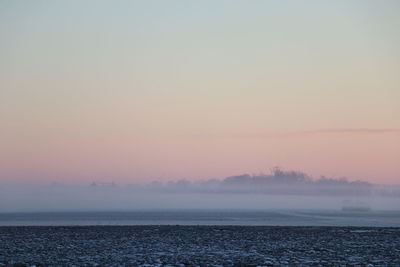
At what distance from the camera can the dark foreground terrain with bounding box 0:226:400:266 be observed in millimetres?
23516

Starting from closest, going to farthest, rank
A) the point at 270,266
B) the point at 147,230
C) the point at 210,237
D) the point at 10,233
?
the point at 270,266 < the point at 210,237 < the point at 10,233 < the point at 147,230

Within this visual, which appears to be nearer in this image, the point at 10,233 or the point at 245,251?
the point at 245,251

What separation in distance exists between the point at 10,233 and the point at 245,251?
2025cm

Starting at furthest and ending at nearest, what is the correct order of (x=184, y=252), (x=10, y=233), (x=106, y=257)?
(x=10, y=233)
(x=184, y=252)
(x=106, y=257)

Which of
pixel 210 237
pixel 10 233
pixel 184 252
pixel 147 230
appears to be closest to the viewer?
pixel 184 252

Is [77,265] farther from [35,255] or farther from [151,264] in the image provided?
[35,255]

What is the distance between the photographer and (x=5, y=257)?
2544cm

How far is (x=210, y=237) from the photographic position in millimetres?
36062

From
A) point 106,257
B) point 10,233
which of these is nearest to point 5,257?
point 106,257

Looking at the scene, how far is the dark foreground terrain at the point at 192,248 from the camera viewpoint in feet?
77.2

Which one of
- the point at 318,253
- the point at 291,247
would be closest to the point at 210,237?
the point at 291,247

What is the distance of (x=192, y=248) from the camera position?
29.2 meters

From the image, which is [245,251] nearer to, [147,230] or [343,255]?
[343,255]

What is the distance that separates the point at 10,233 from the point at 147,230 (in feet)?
34.6
